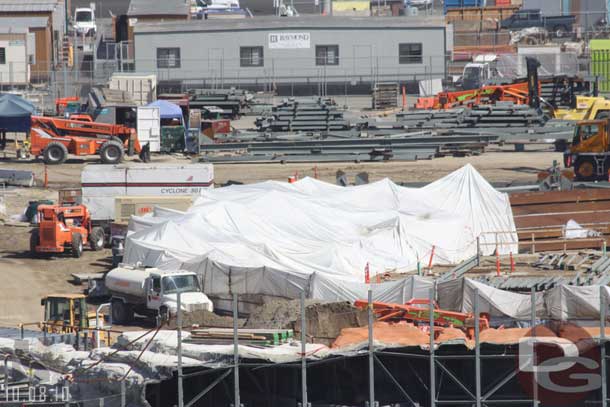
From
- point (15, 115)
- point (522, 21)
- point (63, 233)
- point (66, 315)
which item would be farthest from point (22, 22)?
point (66, 315)

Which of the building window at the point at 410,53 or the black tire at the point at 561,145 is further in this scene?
the building window at the point at 410,53

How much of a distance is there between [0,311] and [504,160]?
2639 centimetres

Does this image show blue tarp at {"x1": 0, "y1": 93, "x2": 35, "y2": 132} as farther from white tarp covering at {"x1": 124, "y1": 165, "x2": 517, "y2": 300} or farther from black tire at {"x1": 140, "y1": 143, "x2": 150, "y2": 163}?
white tarp covering at {"x1": 124, "y1": 165, "x2": 517, "y2": 300}

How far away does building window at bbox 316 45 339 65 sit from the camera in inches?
2894

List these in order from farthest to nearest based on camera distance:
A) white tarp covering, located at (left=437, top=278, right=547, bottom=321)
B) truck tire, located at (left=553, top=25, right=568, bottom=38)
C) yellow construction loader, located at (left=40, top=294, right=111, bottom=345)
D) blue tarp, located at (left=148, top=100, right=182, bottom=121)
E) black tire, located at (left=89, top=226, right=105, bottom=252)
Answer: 1. truck tire, located at (left=553, top=25, right=568, bottom=38)
2. blue tarp, located at (left=148, top=100, right=182, bottom=121)
3. black tire, located at (left=89, top=226, right=105, bottom=252)
4. yellow construction loader, located at (left=40, top=294, right=111, bottom=345)
5. white tarp covering, located at (left=437, top=278, right=547, bottom=321)

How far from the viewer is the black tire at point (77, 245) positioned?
3898 centimetres

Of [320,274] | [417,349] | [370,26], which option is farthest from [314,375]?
[370,26]

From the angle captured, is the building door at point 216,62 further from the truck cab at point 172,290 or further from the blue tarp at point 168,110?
the truck cab at point 172,290

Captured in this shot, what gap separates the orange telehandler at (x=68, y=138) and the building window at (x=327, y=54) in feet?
70.3

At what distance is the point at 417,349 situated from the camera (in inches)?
940

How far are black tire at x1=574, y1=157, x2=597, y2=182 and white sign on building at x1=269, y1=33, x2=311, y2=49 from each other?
27.1 metres

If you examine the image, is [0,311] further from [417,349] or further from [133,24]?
[133,24]

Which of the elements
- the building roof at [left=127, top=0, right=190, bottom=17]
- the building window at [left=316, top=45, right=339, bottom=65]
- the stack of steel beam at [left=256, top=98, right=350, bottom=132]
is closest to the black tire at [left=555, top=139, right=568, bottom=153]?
the stack of steel beam at [left=256, top=98, right=350, bottom=132]

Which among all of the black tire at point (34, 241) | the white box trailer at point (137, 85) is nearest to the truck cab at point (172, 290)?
the black tire at point (34, 241)
